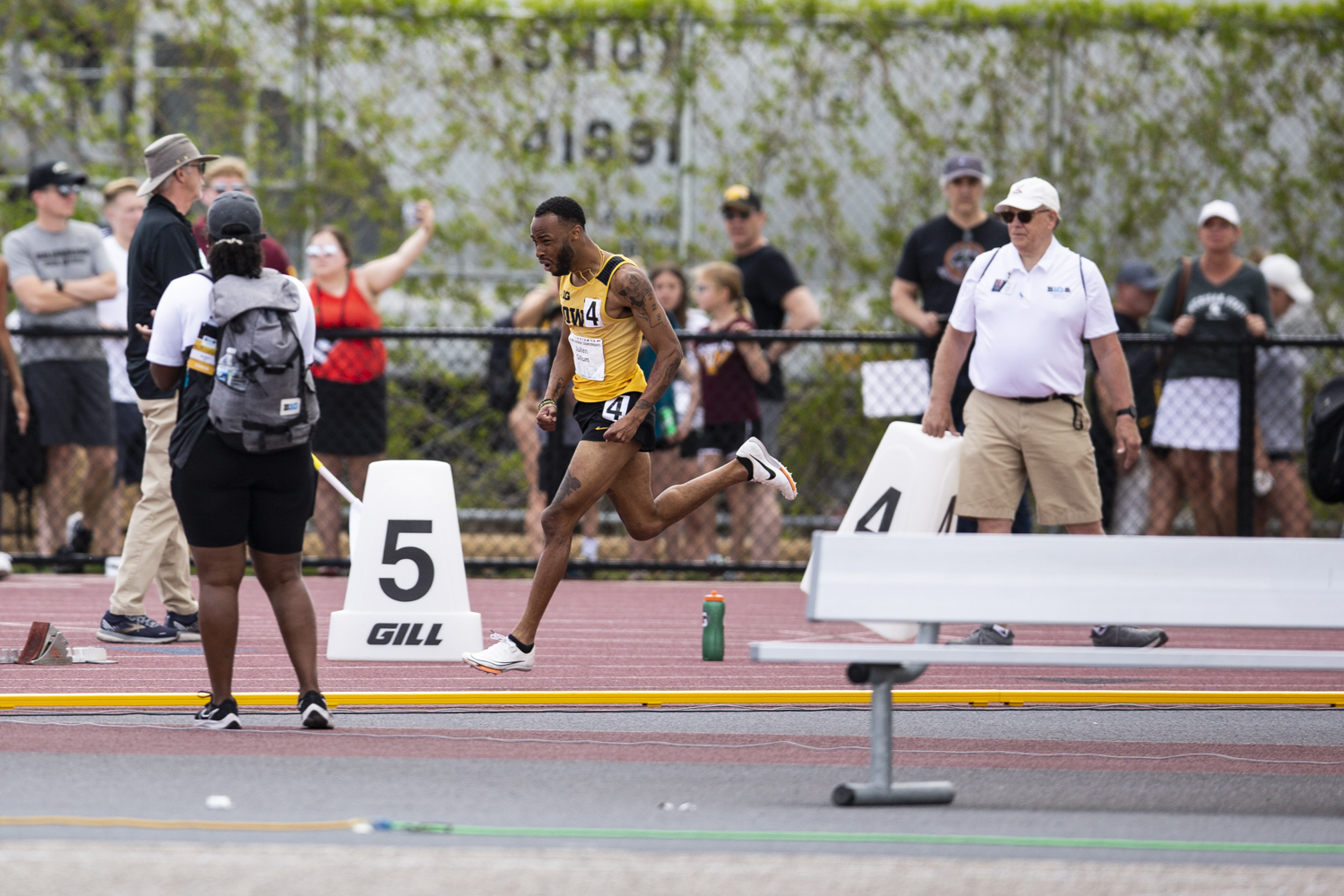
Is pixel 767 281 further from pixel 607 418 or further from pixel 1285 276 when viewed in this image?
pixel 607 418

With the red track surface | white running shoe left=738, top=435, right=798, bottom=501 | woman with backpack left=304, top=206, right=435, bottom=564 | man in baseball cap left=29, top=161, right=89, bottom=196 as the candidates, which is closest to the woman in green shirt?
the red track surface

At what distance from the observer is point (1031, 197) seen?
831 centimetres

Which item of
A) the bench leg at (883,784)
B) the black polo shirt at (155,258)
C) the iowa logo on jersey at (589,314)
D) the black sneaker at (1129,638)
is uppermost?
the black polo shirt at (155,258)

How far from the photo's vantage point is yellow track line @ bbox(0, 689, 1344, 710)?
22.1 ft

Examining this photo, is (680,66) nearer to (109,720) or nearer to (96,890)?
(109,720)

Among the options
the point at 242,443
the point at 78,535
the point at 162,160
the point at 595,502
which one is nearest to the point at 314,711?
the point at 242,443

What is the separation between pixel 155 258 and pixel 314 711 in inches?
105

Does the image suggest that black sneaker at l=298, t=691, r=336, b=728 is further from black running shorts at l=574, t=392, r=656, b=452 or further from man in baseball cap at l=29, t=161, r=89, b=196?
man in baseball cap at l=29, t=161, r=89, b=196

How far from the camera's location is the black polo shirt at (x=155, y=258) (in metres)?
8.04

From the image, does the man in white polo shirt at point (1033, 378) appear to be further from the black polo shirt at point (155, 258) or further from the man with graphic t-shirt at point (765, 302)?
the black polo shirt at point (155, 258)

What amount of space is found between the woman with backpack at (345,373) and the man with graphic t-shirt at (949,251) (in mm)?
3098

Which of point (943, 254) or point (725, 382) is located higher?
point (943, 254)

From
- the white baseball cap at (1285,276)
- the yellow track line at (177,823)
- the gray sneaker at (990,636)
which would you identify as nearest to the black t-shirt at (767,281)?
the white baseball cap at (1285,276)

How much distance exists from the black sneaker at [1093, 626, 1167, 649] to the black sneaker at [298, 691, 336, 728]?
12.8 ft
